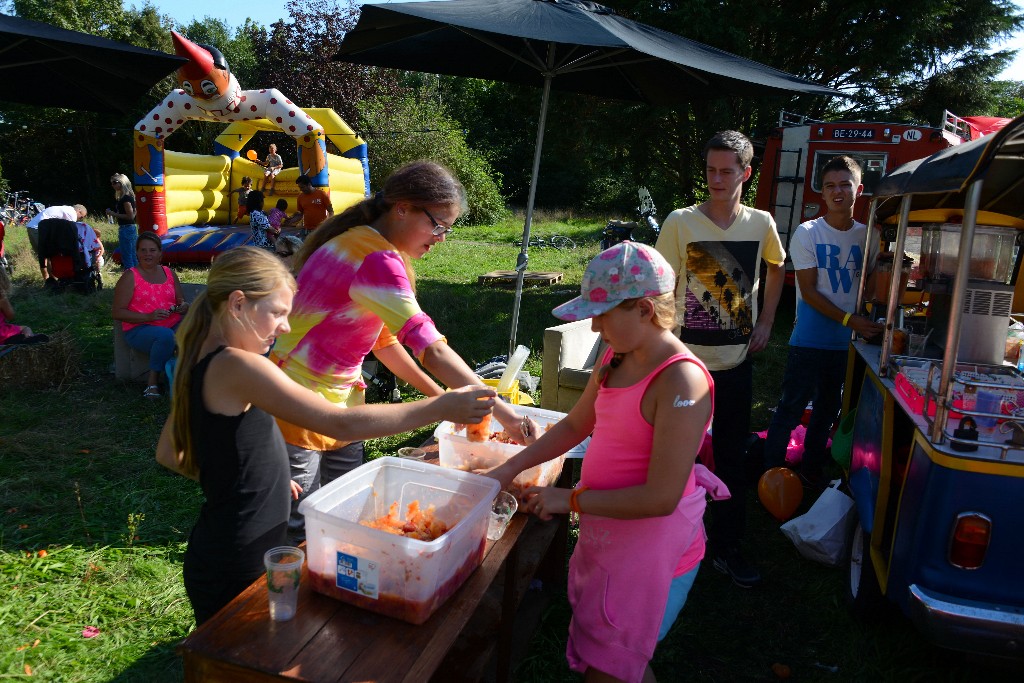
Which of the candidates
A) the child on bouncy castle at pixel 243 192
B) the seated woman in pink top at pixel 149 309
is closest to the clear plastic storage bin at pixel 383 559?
the seated woman in pink top at pixel 149 309

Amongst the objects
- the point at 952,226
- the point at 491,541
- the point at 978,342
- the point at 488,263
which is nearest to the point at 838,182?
the point at 952,226

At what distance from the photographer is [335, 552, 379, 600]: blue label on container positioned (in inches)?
68.7

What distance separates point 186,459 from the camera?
202 cm

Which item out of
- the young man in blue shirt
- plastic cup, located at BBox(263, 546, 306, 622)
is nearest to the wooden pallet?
the young man in blue shirt

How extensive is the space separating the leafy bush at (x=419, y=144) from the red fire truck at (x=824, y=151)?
1408cm

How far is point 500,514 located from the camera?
7.79 feet

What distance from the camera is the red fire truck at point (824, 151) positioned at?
31.9ft

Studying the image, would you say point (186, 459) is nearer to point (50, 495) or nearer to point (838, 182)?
point (50, 495)

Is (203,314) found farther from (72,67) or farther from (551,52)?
(72,67)

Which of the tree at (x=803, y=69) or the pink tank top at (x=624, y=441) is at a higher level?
the tree at (x=803, y=69)

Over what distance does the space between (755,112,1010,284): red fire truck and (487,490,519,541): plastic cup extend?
27.4 ft

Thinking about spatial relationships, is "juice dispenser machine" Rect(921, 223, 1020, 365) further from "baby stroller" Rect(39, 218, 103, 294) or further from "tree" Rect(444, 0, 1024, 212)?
"baby stroller" Rect(39, 218, 103, 294)

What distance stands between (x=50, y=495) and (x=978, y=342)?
5.34 metres

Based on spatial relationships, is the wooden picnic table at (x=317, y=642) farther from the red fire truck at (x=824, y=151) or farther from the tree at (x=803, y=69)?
the tree at (x=803, y=69)
